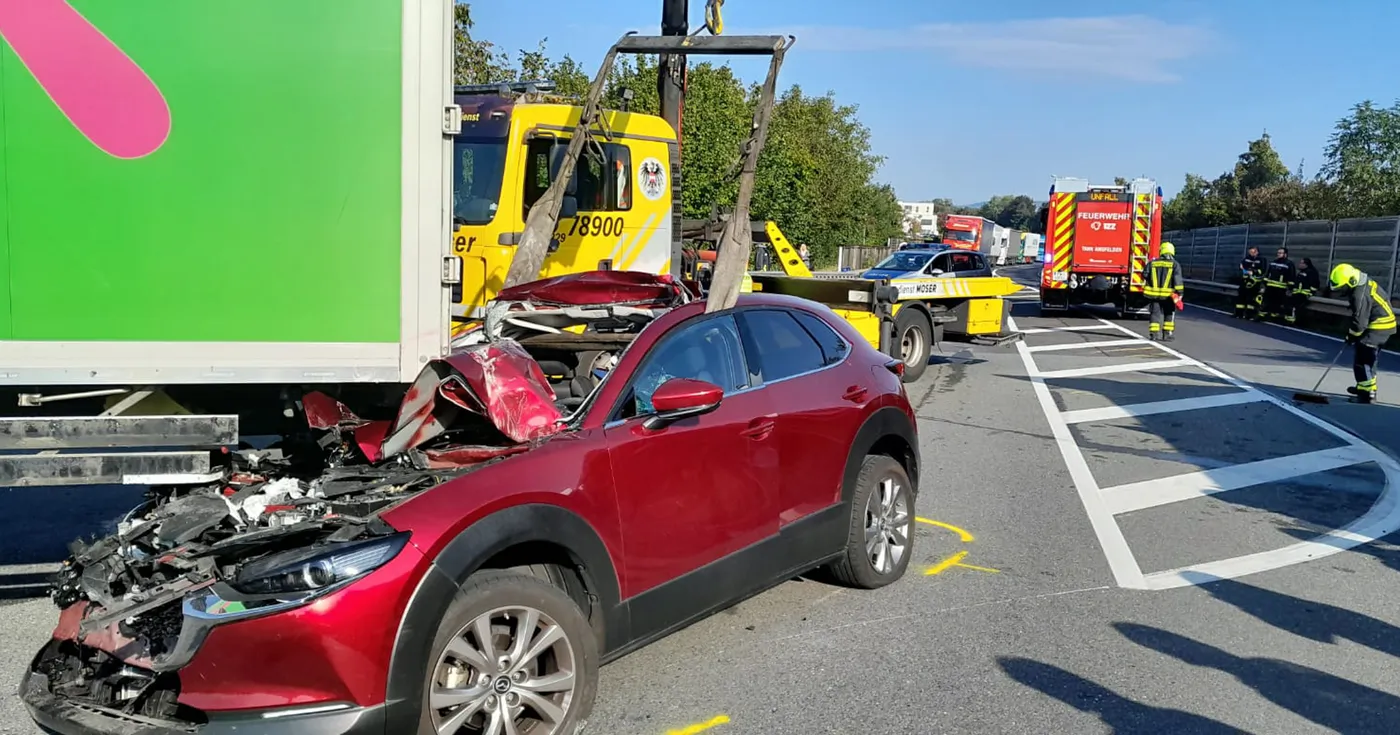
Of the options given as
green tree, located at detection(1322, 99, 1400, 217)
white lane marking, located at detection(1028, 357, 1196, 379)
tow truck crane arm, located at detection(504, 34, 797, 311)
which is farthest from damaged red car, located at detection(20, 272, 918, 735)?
green tree, located at detection(1322, 99, 1400, 217)

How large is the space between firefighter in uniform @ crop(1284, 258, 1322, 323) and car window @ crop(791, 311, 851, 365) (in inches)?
942

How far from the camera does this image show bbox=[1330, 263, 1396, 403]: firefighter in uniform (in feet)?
42.0

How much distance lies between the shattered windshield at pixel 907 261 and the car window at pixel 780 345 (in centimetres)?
1177

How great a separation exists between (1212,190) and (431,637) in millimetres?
81089

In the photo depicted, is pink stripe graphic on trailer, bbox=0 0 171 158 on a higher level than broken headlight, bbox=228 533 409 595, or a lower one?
higher

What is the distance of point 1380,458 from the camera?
31.9 feet

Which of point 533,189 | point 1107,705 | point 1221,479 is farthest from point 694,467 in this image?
point 1221,479

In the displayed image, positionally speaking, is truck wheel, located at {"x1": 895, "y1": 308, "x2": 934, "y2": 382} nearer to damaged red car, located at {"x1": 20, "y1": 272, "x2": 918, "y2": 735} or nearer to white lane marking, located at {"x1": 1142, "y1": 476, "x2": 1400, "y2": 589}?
white lane marking, located at {"x1": 1142, "y1": 476, "x2": 1400, "y2": 589}

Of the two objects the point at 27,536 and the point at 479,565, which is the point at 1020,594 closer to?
the point at 479,565

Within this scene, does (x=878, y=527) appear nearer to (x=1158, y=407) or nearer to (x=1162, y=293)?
(x=1158, y=407)

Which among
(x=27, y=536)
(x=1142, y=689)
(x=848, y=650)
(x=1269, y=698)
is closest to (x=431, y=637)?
(x=848, y=650)

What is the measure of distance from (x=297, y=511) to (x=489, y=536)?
0.84 meters

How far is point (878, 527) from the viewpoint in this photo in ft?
19.3

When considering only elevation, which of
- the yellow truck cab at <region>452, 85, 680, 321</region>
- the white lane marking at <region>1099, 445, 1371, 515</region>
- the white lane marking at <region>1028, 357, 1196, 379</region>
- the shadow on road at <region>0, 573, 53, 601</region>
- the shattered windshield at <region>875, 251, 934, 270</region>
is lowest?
the shadow on road at <region>0, 573, 53, 601</region>
